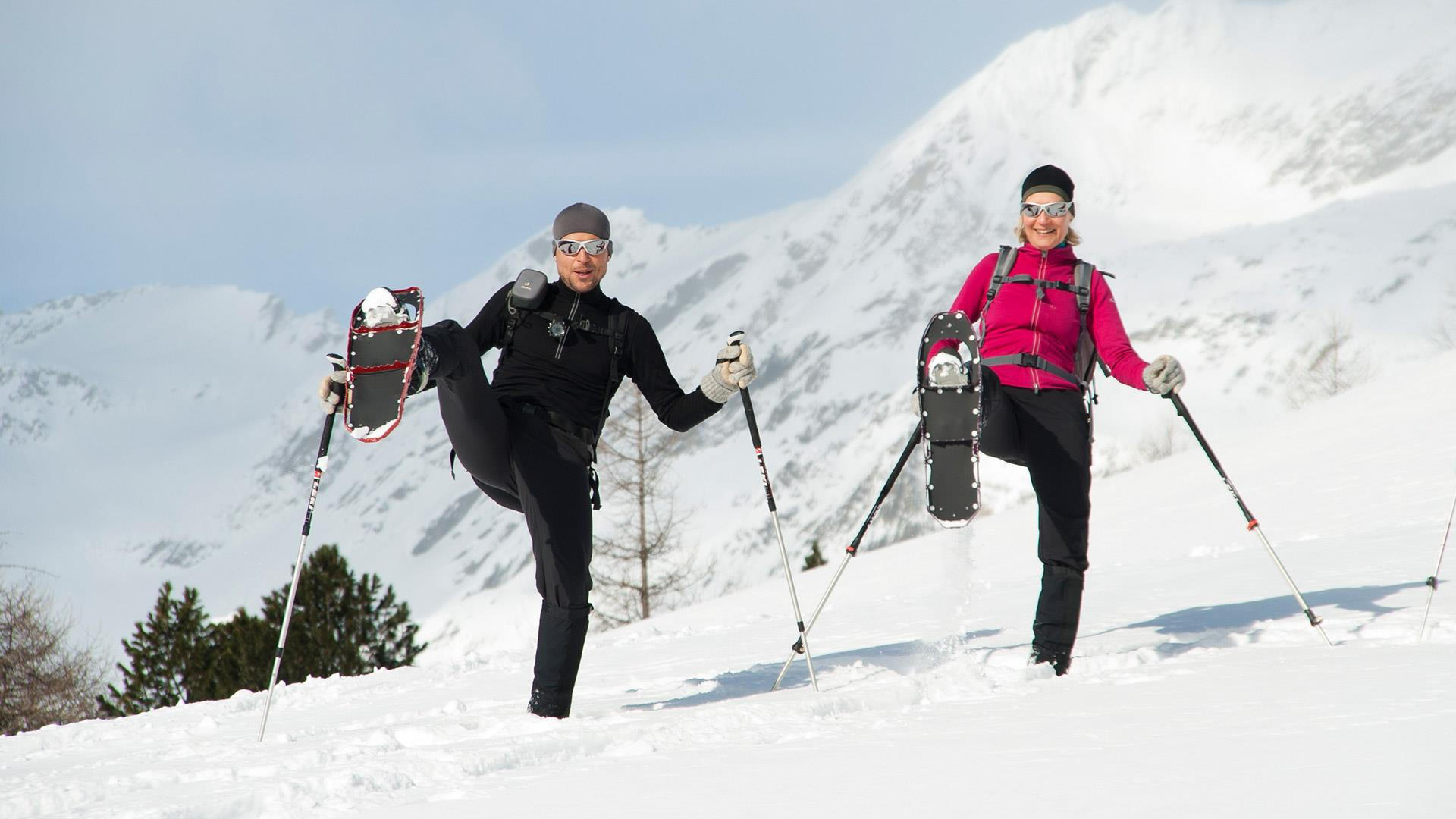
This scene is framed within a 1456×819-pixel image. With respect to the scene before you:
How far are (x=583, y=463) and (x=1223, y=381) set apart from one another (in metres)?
186

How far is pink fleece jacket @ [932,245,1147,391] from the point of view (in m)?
5.88

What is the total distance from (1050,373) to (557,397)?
96.5 inches

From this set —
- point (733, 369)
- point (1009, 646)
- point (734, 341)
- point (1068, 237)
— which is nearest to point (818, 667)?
point (1009, 646)

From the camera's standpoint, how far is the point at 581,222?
232 inches

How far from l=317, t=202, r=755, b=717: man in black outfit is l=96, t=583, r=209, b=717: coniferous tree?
22007 millimetres

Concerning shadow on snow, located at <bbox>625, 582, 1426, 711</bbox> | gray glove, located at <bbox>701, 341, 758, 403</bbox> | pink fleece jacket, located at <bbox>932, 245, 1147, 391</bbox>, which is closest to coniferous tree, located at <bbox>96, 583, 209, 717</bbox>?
shadow on snow, located at <bbox>625, 582, 1426, 711</bbox>

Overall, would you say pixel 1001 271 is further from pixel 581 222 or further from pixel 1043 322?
pixel 581 222

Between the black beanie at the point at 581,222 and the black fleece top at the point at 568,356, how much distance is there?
0.29 m

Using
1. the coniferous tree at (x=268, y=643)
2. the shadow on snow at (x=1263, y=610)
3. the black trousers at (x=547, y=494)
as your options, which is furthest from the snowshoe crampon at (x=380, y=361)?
the coniferous tree at (x=268, y=643)

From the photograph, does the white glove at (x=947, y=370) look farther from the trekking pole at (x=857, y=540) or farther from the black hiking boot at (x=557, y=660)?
the black hiking boot at (x=557, y=660)

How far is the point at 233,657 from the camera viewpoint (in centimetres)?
2548

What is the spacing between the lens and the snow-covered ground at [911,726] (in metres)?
3.12

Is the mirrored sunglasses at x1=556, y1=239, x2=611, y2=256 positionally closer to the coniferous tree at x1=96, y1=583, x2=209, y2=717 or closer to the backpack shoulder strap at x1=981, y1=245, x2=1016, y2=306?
the backpack shoulder strap at x1=981, y1=245, x2=1016, y2=306

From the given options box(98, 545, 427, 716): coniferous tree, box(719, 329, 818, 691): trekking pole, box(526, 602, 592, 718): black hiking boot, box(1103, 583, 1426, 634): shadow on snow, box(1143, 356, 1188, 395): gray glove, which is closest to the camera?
box(526, 602, 592, 718): black hiking boot
